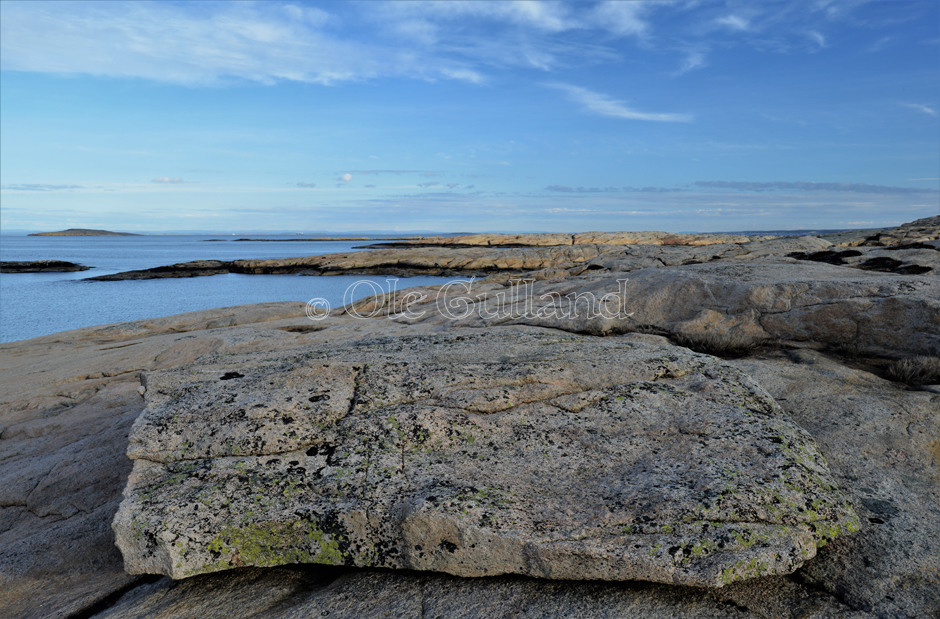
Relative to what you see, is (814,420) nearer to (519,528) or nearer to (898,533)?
(898,533)

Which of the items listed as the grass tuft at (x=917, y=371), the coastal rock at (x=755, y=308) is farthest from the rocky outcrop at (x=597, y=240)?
the grass tuft at (x=917, y=371)

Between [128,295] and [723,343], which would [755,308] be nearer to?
[723,343]

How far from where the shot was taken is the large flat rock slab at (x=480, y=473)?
13.4ft

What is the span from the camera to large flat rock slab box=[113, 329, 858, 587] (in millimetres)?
4074

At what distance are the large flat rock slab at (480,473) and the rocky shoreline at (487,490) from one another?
0.02 meters

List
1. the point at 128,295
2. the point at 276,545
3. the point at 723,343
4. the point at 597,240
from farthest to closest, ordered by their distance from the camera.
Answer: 1. the point at 597,240
2. the point at 128,295
3. the point at 723,343
4. the point at 276,545

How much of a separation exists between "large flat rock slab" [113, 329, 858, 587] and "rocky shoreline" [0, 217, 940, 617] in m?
0.02

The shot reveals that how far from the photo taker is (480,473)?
15.5 ft

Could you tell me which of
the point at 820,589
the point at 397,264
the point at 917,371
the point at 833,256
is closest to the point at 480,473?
the point at 820,589

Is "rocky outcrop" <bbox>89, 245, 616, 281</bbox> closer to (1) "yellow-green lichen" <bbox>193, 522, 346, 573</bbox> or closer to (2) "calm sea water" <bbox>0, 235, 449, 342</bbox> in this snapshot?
(2) "calm sea water" <bbox>0, 235, 449, 342</bbox>

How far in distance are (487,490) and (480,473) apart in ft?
0.84

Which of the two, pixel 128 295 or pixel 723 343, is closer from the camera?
pixel 723 343

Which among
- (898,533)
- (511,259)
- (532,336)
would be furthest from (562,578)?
(511,259)

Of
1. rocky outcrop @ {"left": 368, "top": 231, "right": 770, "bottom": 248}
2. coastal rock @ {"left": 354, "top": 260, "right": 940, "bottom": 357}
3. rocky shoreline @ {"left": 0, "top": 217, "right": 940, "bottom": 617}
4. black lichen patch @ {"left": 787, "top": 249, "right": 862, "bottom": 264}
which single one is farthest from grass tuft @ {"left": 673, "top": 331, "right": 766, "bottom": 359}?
rocky outcrop @ {"left": 368, "top": 231, "right": 770, "bottom": 248}
